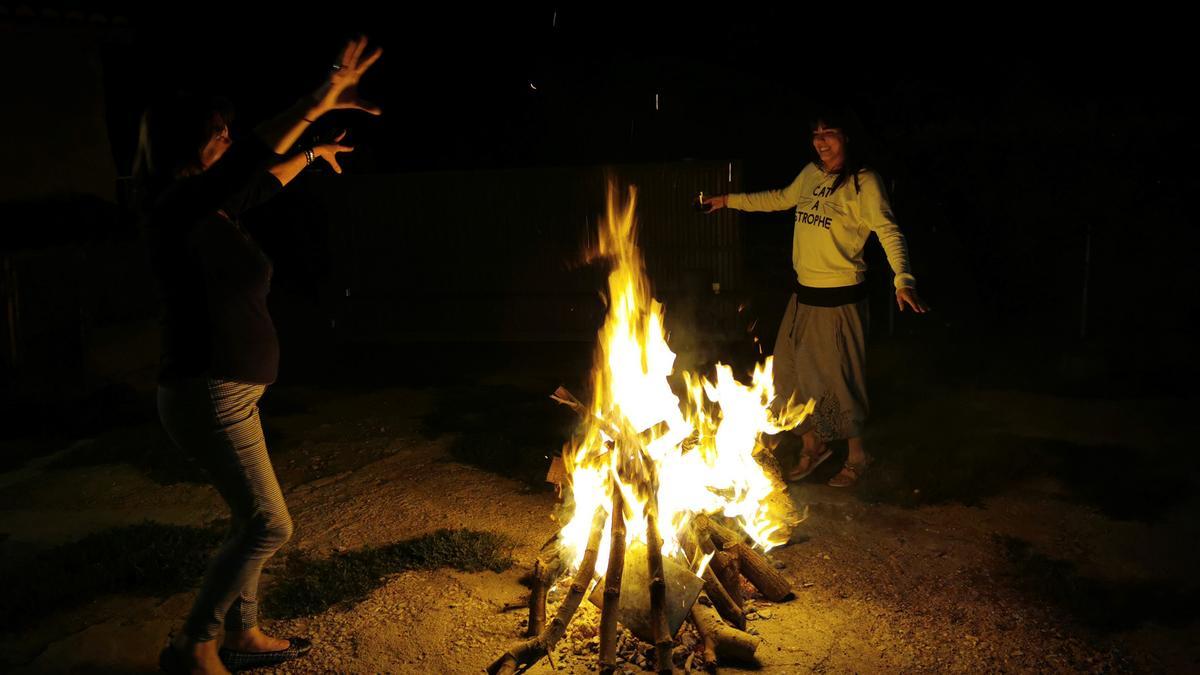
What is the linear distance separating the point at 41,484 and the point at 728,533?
493 cm

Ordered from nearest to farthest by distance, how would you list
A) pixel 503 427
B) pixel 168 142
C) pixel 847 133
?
1. pixel 168 142
2. pixel 847 133
3. pixel 503 427

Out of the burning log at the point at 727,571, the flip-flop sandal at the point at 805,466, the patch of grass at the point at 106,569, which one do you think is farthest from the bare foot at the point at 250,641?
the flip-flop sandal at the point at 805,466

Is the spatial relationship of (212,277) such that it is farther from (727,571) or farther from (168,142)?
(727,571)

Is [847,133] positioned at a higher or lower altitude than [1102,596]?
higher

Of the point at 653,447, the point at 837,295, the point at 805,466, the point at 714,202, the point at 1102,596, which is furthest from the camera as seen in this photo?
the point at 714,202

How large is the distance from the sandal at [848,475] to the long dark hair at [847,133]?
1775 mm

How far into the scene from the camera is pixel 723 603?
157 inches

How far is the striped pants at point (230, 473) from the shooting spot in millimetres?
3184

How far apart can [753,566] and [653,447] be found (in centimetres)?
76

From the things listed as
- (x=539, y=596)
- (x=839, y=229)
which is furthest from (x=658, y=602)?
(x=839, y=229)

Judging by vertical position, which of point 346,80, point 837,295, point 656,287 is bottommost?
point 656,287

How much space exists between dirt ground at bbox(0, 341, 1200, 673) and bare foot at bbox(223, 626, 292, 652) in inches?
8.6

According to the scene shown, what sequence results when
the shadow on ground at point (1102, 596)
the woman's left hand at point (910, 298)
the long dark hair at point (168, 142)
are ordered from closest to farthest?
the long dark hair at point (168, 142) < the shadow on ground at point (1102, 596) < the woman's left hand at point (910, 298)

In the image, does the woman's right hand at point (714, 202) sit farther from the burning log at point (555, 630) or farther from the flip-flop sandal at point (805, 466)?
the burning log at point (555, 630)
